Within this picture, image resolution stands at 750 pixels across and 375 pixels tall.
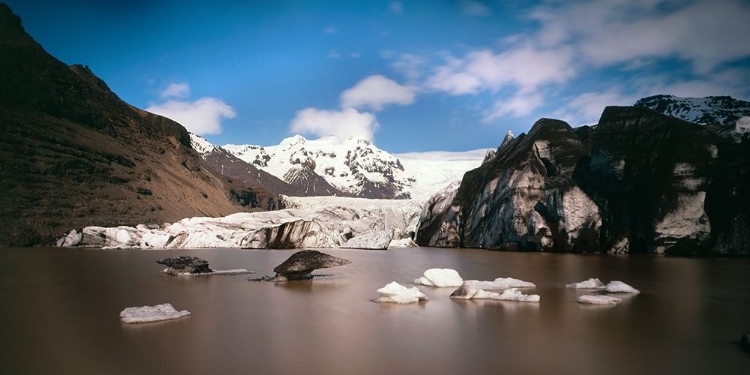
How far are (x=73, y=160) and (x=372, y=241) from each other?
43.5m

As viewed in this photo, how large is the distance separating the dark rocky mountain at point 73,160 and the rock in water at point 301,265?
42.7 metres

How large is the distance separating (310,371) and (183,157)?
4126 inches

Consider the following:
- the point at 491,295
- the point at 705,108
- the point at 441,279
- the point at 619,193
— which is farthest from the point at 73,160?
the point at 705,108

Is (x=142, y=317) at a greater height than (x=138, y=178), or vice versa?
(x=138, y=178)

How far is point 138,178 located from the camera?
73.2 m

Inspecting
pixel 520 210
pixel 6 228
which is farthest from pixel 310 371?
pixel 6 228

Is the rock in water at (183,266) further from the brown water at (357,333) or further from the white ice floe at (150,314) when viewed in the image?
the white ice floe at (150,314)

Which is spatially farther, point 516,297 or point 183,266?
point 183,266

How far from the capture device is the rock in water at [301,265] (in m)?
18.1

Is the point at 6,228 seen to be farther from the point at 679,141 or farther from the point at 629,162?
the point at 679,141

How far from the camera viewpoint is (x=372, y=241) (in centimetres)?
5141

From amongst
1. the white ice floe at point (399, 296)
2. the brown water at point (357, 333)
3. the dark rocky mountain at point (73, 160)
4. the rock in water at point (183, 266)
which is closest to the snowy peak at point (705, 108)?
the brown water at point (357, 333)

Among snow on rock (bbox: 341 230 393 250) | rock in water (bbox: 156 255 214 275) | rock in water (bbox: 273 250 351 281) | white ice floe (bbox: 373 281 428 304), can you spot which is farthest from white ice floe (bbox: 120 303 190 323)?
Answer: snow on rock (bbox: 341 230 393 250)

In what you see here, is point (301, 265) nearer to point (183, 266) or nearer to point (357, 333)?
point (183, 266)
